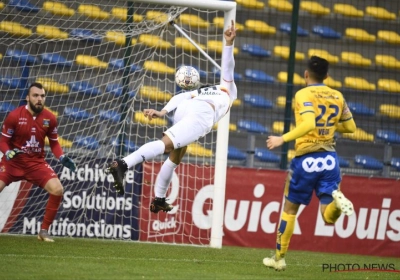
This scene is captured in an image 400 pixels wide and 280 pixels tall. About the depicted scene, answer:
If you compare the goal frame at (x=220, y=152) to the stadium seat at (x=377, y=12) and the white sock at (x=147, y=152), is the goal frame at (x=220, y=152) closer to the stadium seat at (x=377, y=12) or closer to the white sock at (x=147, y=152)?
the white sock at (x=147, y=152)

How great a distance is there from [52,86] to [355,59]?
6235mm

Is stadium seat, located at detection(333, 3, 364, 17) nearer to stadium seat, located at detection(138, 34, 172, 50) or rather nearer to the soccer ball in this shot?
Result: stadium seat, located at detection(138, 34, 172, 50)

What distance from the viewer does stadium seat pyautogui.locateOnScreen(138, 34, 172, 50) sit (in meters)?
14.0

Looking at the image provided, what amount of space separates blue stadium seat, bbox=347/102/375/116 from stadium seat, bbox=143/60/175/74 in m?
3.18

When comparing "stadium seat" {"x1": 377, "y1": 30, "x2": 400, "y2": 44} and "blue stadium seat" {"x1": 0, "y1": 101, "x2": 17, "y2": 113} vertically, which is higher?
"stadium seat" {"x1": 377, "y1": 30, "x2": 400, "y2": 44}

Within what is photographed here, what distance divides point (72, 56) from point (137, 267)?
5.63 m

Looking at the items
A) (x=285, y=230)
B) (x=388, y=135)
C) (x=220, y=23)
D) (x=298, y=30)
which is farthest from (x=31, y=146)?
(x=298, y=30)

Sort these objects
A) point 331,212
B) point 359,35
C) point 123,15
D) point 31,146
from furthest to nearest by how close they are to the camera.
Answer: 1. point 359,35
2. point 123,15
3. point 31,146
4. point 331,212

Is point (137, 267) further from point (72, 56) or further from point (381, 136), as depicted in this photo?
point (381, 136)

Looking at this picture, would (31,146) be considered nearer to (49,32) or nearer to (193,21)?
(49,32)

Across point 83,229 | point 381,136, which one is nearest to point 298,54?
point 381,136

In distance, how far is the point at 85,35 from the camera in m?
13.8

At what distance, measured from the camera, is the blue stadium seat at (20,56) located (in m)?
12.9

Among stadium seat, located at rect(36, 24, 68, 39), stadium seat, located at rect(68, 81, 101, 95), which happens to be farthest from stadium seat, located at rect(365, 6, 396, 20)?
stadium seat, located at rect(36, 24, 68, 39)
